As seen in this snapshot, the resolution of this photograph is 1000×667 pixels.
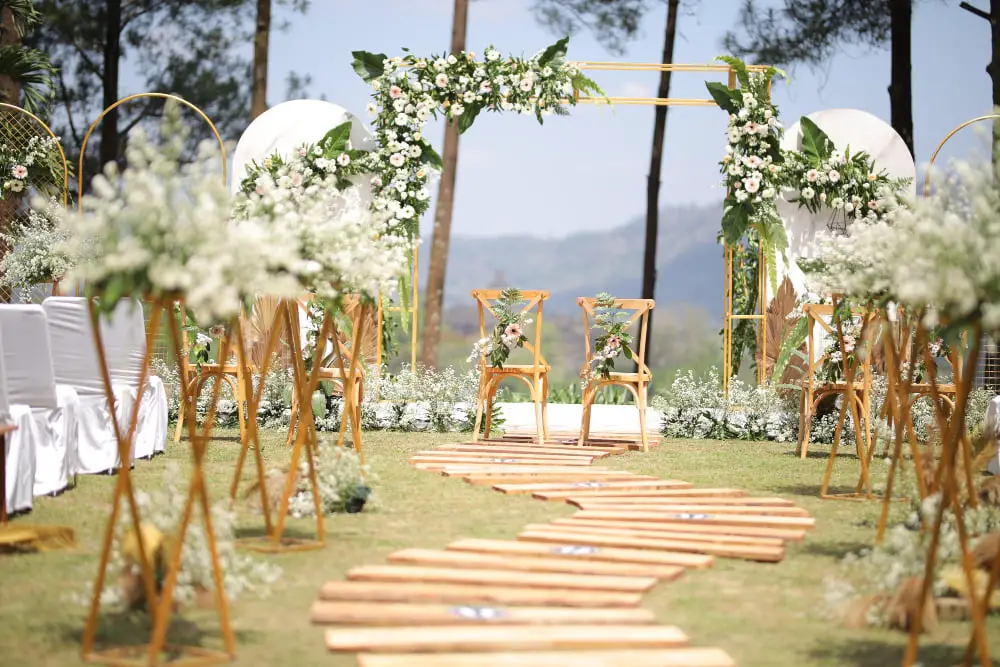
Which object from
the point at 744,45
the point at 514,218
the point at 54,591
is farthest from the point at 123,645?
the point at 514,218

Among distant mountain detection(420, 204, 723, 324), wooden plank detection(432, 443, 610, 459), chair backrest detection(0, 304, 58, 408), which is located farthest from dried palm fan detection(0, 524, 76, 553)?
distant mountain detection(420, 204, 723, 324)

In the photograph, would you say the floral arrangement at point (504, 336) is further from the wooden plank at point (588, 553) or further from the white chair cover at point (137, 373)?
the wooden plank at point (588, 553)

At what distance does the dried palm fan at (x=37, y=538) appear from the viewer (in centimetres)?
407

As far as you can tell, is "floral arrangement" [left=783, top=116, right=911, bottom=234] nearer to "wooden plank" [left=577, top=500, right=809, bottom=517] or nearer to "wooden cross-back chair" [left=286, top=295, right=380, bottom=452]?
"wooden cross-back chair" [left=286, top=295, right=380, bottom=452]

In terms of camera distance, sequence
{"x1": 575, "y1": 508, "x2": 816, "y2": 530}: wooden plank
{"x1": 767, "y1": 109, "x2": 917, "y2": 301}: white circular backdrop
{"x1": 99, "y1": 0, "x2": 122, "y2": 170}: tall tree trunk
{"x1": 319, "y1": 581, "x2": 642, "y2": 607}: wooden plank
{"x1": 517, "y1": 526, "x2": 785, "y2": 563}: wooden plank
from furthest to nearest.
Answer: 1. {"x1": 99, "y1": 0, "x2": 122, "y2": 170}: tall tree trunk
2. {"x1": 767, "y1": 109, "x2": 917, "y2": 301}: white circular backdrop
3. {"x1": 575, "y1": 508, "x2": 816, "y2": 530}: wooden plank
4. {"x1": 517, "y1": 526, "x2": 785, "y2": 563}: wooden plank
5. {"x1": 319, "y1": 581, "x2": 642, "y2": 607}: wooden plank

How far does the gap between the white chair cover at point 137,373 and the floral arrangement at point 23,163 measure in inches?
148

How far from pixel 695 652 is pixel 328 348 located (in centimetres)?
617

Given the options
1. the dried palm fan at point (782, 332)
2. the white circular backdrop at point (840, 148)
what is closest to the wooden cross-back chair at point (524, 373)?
the dried palm fan at point (782, 332)

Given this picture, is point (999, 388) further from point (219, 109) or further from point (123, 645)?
point (219, 109)

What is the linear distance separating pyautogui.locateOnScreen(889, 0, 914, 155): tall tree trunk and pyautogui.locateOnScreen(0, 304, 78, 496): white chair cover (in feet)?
33.6

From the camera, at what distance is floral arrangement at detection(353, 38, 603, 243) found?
8.74 metres

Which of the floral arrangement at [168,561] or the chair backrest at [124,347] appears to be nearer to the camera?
the floral arrangement at [168,561]

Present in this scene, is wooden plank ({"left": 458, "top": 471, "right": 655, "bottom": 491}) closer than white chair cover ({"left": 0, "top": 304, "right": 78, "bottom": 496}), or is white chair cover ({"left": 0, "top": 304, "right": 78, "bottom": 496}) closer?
white chair cover ({"left": 0, "top": 304, "right": 78, "bottom": 496})

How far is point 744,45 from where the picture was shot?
17.6m
